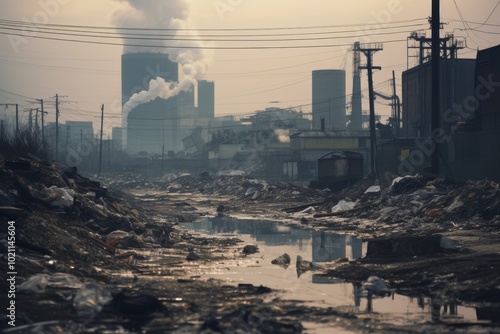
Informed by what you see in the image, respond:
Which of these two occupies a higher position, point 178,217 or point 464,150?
point 464,150

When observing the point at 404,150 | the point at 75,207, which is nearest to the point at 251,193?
the point at 404,150

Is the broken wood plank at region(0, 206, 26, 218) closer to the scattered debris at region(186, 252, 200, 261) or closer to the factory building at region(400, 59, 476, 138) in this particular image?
the scattered debris at region(186, 252, 200, 261)

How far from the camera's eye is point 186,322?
897 centimetres

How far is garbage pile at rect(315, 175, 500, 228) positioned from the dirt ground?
1972 millimetres

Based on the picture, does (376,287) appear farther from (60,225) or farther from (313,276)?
(60,225)

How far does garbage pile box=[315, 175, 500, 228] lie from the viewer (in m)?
23.2

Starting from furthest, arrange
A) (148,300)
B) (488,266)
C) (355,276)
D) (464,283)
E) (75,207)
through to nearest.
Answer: (75,207), (355,276), (488,266), (464,283), (148,300)

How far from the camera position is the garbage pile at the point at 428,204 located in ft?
76.1

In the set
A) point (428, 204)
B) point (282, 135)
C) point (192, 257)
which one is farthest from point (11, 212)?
point (282, 135)

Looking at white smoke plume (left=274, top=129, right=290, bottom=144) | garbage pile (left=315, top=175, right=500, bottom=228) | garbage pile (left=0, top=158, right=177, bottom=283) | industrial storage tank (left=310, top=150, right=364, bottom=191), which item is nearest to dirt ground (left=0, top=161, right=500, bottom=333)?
garbage pile (left=0, top=158, right=177, bottom=283)

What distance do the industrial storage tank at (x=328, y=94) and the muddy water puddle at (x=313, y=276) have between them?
11774 centimetres

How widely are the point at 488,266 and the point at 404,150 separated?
120 feet

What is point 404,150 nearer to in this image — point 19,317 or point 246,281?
point 246,281

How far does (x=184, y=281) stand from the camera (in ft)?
41.7
